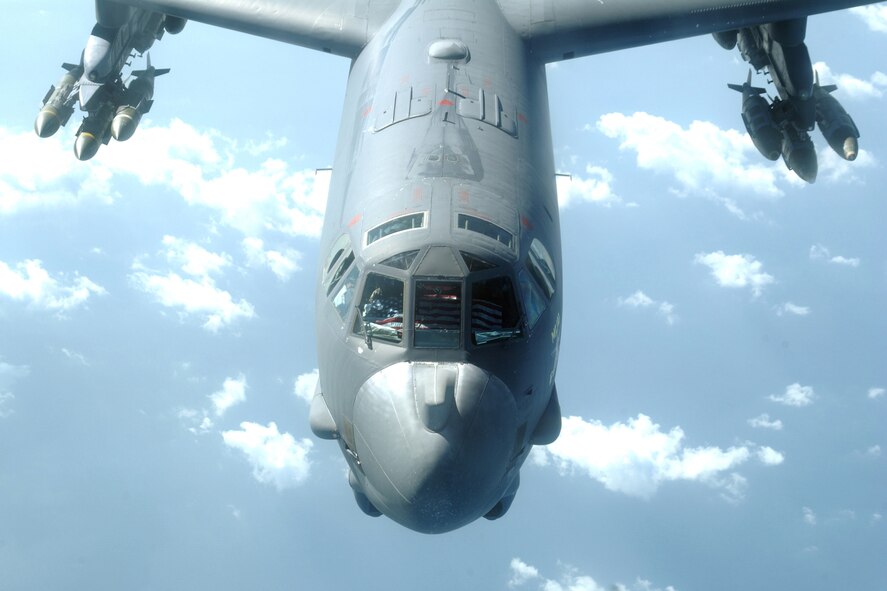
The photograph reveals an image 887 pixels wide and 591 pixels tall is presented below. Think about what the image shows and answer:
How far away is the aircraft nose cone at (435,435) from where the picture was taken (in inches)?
508

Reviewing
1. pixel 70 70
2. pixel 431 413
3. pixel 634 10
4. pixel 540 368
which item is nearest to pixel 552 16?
pixel 634 10

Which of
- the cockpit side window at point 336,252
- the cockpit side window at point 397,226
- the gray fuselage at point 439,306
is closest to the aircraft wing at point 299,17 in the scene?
the gray fuselage at point 439,306

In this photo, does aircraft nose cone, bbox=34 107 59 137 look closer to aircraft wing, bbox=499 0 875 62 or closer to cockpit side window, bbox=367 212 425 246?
aircraft wing, bbox=499 0 875 62

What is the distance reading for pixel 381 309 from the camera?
13.6 m

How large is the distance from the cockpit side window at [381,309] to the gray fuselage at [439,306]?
0.02 metres

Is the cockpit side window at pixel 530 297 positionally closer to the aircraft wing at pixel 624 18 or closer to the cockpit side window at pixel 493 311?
the cockpit side window at pixel 493 311

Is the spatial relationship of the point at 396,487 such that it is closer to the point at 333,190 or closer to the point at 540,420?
the point at 540,420

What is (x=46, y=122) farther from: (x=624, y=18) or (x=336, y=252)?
(x=624, y=18)

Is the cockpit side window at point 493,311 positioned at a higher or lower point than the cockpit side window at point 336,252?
lower

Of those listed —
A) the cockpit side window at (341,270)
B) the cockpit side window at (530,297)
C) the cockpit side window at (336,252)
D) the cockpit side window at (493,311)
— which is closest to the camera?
the cockpit side window at (493,311)

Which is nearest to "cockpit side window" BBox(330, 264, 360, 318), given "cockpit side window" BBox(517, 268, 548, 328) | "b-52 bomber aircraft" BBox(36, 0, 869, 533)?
"b-52 bomber aircraft" BBox(36, 0, 869, 533)

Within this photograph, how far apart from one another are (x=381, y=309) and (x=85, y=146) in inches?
576

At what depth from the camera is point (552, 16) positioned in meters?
20.6

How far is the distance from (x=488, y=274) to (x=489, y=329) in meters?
0.82
